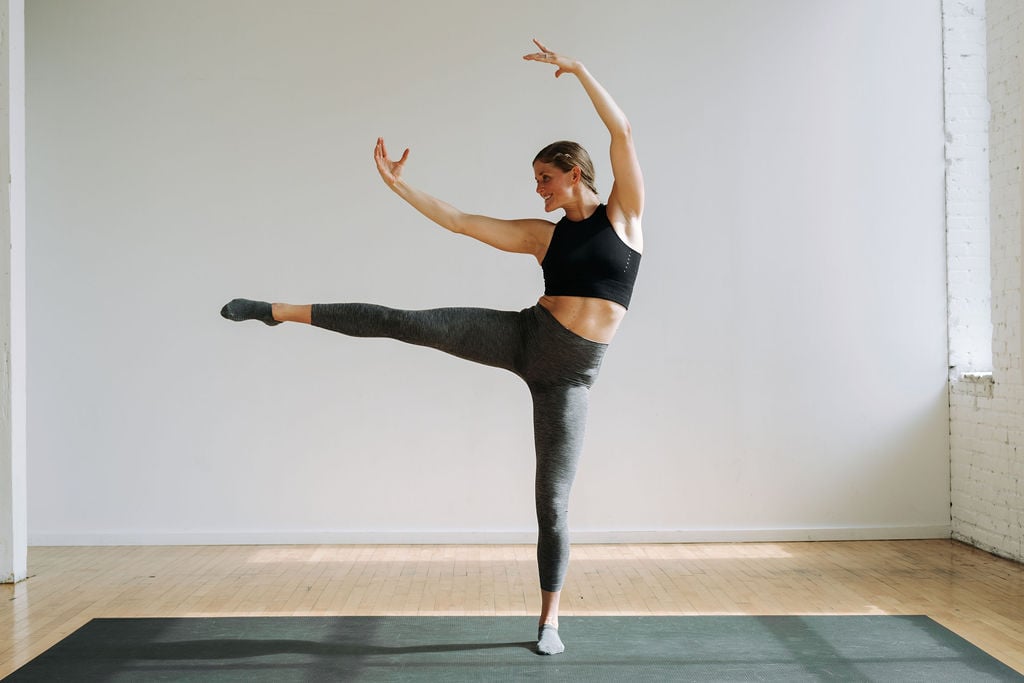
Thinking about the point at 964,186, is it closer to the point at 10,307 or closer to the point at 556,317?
the point at 556,317

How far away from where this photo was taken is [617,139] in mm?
3039

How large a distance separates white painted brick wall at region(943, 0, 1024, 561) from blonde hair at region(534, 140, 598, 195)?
8.05 feet

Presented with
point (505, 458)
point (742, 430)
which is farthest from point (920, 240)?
point (505, 458)

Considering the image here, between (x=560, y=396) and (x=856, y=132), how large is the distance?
312 centimetres

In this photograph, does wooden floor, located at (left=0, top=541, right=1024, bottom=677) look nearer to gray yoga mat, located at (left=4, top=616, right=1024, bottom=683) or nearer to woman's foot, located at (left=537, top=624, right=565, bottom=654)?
gray yoga mat, located at (left=4, top=616, right=1024, bottom=683)

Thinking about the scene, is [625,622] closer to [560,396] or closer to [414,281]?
[560,396]

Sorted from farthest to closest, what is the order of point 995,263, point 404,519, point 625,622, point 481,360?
point 404,519 < point 995,263 < point 625,622 < point 481,360

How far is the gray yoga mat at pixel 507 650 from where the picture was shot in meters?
2.99

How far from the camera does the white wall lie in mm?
5301

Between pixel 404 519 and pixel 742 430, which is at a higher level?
pixel 742 430

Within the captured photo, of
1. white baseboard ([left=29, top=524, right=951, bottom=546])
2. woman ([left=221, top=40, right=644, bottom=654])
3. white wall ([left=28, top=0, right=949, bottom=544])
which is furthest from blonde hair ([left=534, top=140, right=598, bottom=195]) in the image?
white baseboard ([left=29, top=524, right=951, bottom=546])

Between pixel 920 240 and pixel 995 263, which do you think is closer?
pixel 995 263

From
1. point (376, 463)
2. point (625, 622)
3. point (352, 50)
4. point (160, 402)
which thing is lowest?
point (625, 622)

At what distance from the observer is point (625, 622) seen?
3.62 m
